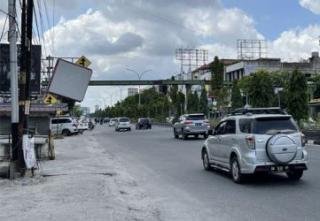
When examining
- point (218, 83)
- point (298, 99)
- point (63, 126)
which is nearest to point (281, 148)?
point (298, 99)

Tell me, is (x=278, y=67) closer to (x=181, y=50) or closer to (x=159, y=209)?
(x=181, y=50)

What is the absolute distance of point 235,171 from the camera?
1479cm

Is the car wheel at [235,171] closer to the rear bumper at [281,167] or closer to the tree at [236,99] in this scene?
the rear bumper at [281,167]

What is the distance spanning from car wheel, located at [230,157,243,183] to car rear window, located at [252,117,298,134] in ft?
3.44

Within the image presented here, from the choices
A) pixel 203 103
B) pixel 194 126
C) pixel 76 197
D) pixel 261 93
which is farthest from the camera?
pixel 203 103

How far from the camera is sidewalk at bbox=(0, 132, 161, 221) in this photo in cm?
1001

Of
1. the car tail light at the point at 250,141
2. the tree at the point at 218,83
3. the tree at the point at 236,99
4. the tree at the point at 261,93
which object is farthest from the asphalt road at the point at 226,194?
the tree at the point at 218,83

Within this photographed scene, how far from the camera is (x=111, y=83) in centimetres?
11038

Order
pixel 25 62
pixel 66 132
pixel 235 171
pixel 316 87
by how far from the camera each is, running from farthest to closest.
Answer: pixel 316 87 → pixel 66 132 → pixel 25 62 → pixel 235 171

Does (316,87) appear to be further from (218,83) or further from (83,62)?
(83,62)

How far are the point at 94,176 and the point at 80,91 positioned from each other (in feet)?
15.7

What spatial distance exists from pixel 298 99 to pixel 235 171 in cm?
2968

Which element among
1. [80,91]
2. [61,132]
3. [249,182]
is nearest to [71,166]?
[80,91]

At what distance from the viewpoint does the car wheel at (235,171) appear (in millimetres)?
14431
